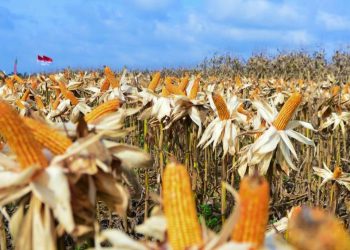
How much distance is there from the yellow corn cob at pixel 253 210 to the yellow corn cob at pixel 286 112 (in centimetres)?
255

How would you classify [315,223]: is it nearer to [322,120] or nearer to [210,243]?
[210,243]

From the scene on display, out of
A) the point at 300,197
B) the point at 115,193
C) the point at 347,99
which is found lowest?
the point at 300,197

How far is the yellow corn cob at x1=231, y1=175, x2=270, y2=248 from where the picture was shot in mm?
1308

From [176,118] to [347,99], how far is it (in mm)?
4715

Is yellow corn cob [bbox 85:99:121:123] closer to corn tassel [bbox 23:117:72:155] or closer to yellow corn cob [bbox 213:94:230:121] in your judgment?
corn tassel [bbox 23:117:72:155]

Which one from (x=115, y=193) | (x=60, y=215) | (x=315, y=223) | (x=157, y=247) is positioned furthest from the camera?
(x=115, y=193)

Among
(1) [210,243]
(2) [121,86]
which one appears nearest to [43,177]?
(1) [210,243]

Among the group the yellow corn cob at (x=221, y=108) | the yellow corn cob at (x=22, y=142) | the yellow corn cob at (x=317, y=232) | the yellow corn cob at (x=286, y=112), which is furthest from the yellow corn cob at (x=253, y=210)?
the yellow corn cob at (x=221, y=108)

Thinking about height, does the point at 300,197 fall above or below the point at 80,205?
below

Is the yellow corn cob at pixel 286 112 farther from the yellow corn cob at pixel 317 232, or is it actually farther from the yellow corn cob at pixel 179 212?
the yellow corn cob at pixel 317 232

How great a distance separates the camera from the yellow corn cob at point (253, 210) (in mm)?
1308

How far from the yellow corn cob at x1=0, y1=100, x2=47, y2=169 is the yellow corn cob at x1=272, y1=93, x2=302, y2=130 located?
227 centimetres

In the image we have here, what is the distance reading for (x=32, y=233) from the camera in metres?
1.90

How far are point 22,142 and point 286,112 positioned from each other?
2549mm
